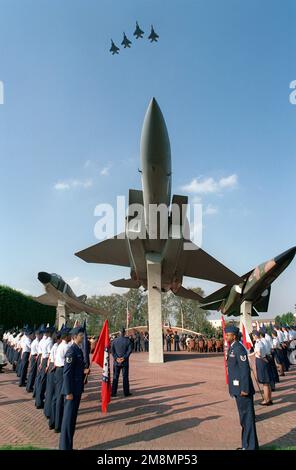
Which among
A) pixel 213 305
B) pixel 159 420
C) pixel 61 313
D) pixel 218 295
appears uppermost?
pixel 218 295

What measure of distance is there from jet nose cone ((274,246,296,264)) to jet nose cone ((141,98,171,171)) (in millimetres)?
8794

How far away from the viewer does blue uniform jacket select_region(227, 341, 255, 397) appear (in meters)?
5.34

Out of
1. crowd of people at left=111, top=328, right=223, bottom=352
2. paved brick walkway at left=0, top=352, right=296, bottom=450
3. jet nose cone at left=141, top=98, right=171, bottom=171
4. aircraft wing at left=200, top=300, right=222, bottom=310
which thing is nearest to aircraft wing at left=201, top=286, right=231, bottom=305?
aircraft wing at left=200, top=300, right=222, bottom=310

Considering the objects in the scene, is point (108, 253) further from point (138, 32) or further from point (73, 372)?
point (73, 372)

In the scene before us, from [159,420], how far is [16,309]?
34.9 m

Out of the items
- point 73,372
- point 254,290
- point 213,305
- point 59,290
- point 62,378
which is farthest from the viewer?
point 213,305

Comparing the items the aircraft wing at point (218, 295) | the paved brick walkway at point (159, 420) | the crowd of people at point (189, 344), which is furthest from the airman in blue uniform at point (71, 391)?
the aircraft wing at point (218, 295)

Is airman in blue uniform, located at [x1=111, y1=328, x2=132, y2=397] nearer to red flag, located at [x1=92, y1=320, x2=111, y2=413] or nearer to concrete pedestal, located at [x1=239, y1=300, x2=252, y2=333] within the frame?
red flag, located at [x1=92, y1=320, x2=111, y2=413]

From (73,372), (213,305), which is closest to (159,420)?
(73,372)

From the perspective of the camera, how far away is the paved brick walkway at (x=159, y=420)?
557 cm

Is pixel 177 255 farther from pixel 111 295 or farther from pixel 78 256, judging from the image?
pixel 111 295

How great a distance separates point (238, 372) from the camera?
5508 millimetres

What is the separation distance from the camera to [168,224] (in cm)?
1930
